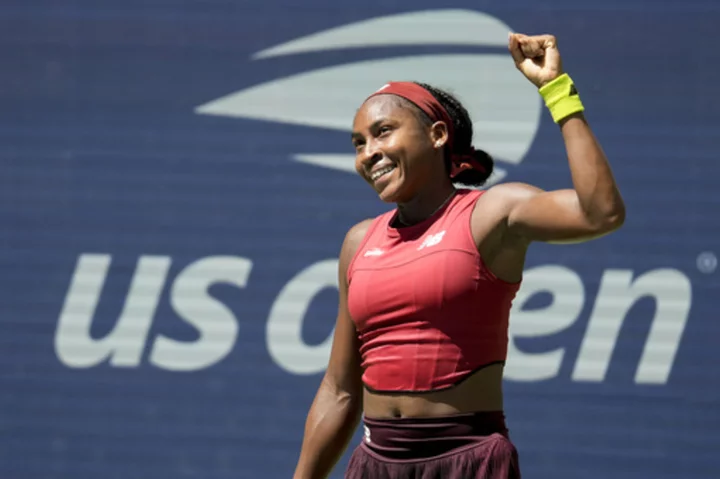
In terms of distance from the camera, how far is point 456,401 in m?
2.76

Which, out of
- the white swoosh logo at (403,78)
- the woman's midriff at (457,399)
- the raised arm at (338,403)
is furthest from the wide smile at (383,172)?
the white swoosh logo at (403,78)

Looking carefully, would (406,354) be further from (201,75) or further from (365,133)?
(201,75)

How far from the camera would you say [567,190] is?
2551 mm

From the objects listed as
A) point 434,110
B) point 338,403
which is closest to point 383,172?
point 434,110

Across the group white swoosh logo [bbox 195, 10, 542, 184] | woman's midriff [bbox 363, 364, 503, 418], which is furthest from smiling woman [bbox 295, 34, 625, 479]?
white swoosh logo [bbox 195, 10, 542, 184]

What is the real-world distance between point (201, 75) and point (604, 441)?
2544 millimetres

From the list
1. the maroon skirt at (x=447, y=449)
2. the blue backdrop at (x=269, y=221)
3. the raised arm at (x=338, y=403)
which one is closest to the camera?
the maroon skirt at (x=447, y=449)

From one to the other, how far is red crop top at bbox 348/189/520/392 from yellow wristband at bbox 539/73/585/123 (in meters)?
0.39

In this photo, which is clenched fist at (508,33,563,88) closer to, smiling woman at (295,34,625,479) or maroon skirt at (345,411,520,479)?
smiling woman at (295,34,625,479)

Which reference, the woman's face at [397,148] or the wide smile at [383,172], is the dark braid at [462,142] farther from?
the wide smile at [383,172]

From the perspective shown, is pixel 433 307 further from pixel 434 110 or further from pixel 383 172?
pixel 434 110

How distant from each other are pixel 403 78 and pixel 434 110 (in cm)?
247

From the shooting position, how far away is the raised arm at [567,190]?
2.45m

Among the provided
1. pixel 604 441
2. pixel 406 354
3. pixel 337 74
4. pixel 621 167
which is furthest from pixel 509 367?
pixel 406 354
